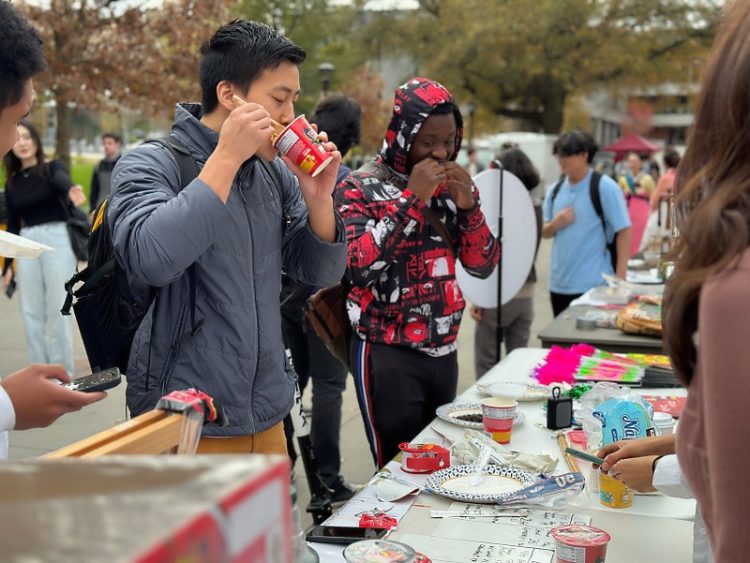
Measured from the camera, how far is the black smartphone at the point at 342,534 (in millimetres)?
1957

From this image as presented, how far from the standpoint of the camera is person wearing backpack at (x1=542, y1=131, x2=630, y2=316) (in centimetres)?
591

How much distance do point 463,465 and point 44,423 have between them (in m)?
1.27

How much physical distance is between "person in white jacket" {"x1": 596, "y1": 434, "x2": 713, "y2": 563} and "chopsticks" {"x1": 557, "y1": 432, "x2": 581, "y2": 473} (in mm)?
332

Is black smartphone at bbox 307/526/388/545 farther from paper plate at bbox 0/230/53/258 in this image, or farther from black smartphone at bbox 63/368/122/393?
paper plate at bbox 0/230/53/258

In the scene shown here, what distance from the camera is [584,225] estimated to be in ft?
19.4

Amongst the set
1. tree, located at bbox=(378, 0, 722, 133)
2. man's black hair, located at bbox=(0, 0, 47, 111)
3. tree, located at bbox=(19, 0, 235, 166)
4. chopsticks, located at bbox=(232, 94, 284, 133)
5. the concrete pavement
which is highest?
tree, located at bbox=(378, 0, 722, 133)

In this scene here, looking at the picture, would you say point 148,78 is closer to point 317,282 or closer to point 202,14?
point 202,14

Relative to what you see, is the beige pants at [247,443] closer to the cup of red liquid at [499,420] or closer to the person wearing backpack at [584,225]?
the cup of red liquid at [499,420]

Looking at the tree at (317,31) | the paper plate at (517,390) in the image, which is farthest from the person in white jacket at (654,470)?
the tree at (317,31)

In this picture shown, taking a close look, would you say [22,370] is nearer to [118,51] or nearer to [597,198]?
[597,198]

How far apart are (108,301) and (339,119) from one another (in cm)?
Result: 245

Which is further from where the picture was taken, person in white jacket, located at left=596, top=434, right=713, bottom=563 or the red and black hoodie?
the red and black hoodie

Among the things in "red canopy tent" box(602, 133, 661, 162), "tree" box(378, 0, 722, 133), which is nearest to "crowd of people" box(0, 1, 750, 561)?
"tree" box(378, 0, 722, 133)

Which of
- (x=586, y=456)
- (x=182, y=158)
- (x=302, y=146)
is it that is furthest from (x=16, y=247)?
(x=586, y=456)
